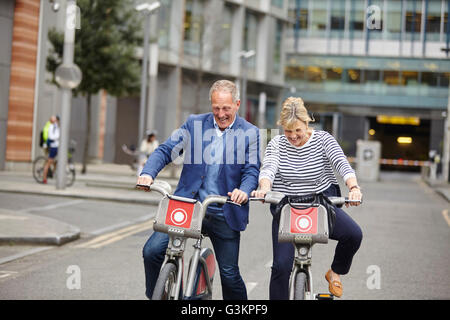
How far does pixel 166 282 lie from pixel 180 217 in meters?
0.39

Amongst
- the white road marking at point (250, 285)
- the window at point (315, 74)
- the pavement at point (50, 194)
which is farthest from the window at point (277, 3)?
the white road marking at point (250, 285)

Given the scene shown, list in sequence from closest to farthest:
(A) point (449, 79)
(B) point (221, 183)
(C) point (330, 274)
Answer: (B) point (221, 183) → (C) point (330, 274) → (A) point (449, 79)

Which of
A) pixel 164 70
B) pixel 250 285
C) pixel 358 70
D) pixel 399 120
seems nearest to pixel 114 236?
pixel 250 285

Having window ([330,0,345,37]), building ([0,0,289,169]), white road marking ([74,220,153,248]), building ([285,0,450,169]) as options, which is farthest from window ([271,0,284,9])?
white road marking ([74,220,153,248])

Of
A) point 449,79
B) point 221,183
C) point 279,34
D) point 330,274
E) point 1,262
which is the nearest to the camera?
point 221,183

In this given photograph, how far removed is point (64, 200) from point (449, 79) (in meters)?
43.6

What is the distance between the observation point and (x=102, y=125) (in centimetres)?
3769

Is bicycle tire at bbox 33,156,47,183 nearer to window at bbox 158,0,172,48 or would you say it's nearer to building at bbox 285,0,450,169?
window at bbox 158,0,172,48

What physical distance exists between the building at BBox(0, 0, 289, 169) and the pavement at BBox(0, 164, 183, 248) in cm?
232

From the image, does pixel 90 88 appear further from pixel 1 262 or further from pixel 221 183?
pixel 221 183

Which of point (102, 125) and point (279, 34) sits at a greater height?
point (279, 34)

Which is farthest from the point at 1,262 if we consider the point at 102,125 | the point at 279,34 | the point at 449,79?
the point at 449,79

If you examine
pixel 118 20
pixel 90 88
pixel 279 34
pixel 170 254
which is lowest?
pixel 170 254

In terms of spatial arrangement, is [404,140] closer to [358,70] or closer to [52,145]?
[358,70]
